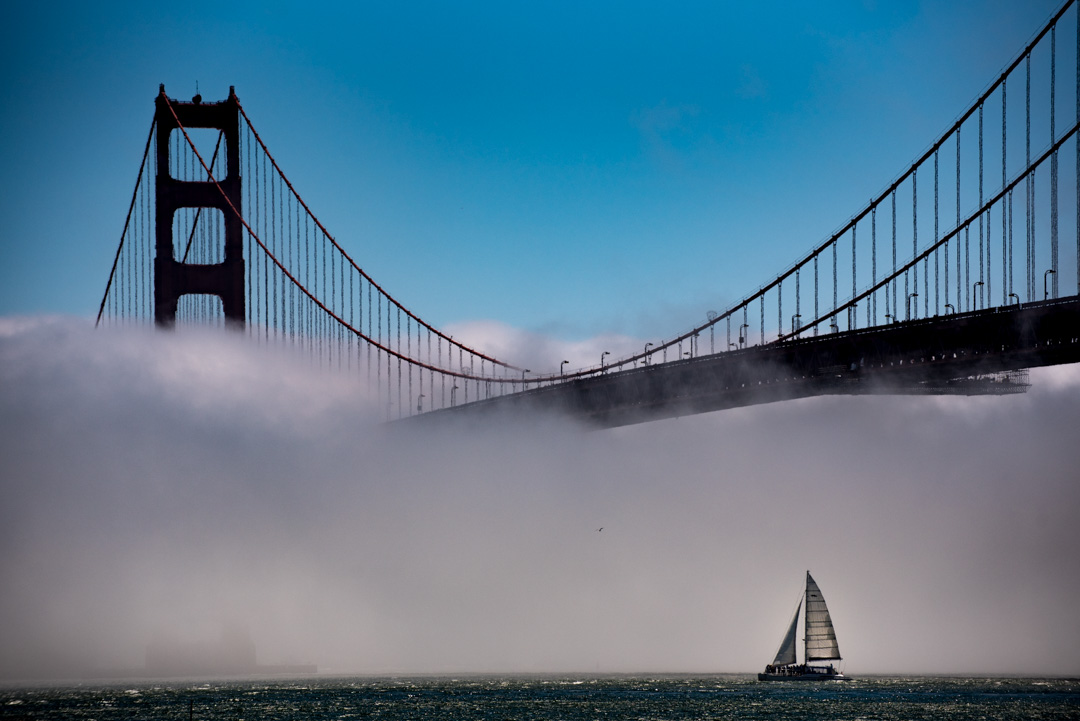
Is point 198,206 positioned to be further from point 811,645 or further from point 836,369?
point 811,645

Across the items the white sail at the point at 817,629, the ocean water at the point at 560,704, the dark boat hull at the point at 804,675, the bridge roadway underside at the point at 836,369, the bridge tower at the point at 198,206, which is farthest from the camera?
the dark boat hull at the point at 804,675

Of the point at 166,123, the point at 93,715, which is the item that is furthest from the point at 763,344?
the point at 93,715

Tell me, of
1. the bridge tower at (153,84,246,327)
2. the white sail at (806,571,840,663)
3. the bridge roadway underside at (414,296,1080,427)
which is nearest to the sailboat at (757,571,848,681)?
the white sail at (806,571,840,663)

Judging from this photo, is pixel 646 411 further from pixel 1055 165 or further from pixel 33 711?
pixel 33 711

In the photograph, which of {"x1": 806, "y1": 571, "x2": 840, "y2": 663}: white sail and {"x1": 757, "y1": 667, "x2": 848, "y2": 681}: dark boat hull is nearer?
{"x1": 806, "y1": 571, "x2": 840, "y2": 663}: white sail

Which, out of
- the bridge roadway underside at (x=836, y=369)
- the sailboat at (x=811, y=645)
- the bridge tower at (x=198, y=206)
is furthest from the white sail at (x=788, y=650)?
the bridge tower at (x=198, y=206)

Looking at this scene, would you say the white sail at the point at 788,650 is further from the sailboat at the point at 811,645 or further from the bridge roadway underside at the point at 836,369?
the bridge roadway underside at the point at 836,369

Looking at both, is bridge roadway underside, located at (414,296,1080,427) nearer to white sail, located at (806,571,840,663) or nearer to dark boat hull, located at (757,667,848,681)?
white sail, located at (806,571,840,663)
